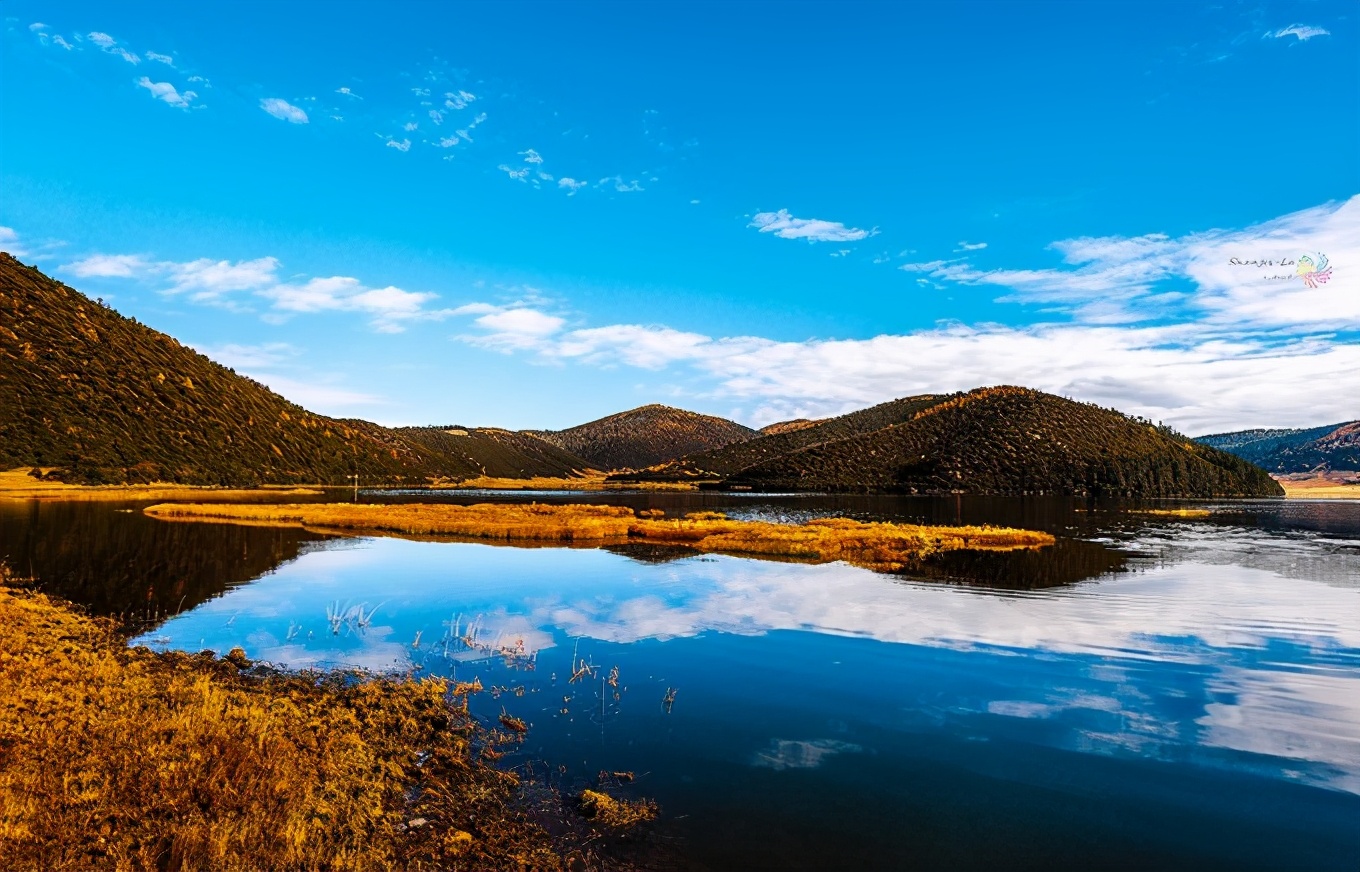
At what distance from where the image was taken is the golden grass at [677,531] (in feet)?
187

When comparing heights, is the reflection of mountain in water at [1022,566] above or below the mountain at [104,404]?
below

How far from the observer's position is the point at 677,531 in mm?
67562

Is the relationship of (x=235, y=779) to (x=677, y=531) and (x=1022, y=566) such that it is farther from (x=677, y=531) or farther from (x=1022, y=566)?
(x=677, y=531)

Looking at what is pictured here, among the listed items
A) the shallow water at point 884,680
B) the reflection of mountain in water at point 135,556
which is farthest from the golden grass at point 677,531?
the reflection of mountain in water at point 135,556

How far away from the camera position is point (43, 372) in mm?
148125

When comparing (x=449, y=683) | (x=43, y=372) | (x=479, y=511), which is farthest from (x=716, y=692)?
(x=43, y=372)

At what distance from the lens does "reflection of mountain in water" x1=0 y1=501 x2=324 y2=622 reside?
109 ft

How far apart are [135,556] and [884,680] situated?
4669 cm

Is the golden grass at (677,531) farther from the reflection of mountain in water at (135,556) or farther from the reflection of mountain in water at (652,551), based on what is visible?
the reflection of mountain in water at (135,556)

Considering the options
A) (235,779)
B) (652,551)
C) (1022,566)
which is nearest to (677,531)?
(652,551)

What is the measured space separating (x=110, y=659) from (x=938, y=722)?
22.0m

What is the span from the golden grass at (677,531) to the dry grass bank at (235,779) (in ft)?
127

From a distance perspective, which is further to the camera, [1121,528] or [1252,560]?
[1121,528]

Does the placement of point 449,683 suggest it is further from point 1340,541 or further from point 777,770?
point 1340,541
